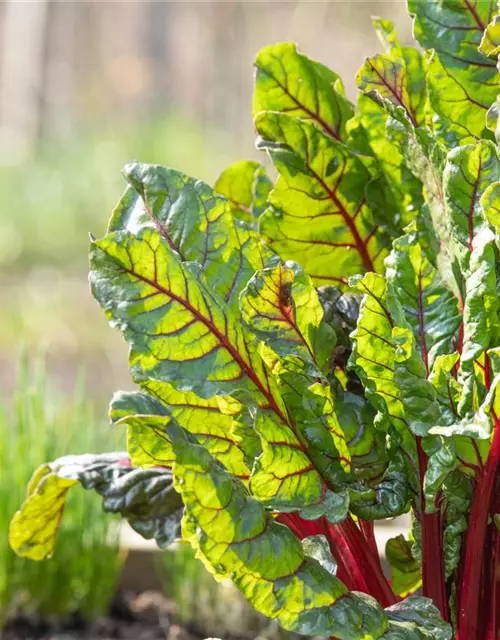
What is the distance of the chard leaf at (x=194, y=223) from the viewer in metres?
0.72

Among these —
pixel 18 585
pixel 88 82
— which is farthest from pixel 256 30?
pixel 18 585

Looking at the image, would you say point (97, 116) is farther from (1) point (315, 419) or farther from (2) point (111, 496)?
(1) point (315, 419)

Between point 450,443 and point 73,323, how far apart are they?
16.0 feet

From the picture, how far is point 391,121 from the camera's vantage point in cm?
76

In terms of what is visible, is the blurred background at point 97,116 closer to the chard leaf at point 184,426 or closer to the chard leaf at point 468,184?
the chard leaf at point 184,426

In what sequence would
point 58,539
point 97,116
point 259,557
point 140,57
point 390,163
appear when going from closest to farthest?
point 259,557
point 390,163
point 58,539
point 97,116
point 140,57

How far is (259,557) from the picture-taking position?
2.03 ft

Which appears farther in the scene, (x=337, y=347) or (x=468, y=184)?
(x=337, y=347)

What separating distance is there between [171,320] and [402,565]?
0.35m

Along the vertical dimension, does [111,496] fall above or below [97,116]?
below

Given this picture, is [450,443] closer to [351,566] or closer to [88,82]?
[351,566]

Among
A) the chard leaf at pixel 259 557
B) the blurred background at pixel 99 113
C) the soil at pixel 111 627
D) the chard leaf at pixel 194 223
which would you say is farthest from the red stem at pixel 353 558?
the blurred background at pixel 99 113

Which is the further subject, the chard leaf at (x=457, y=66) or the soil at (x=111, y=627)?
the soil at (x=111, y=627)

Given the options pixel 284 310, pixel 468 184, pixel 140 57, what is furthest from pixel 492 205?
pixel 140 57
